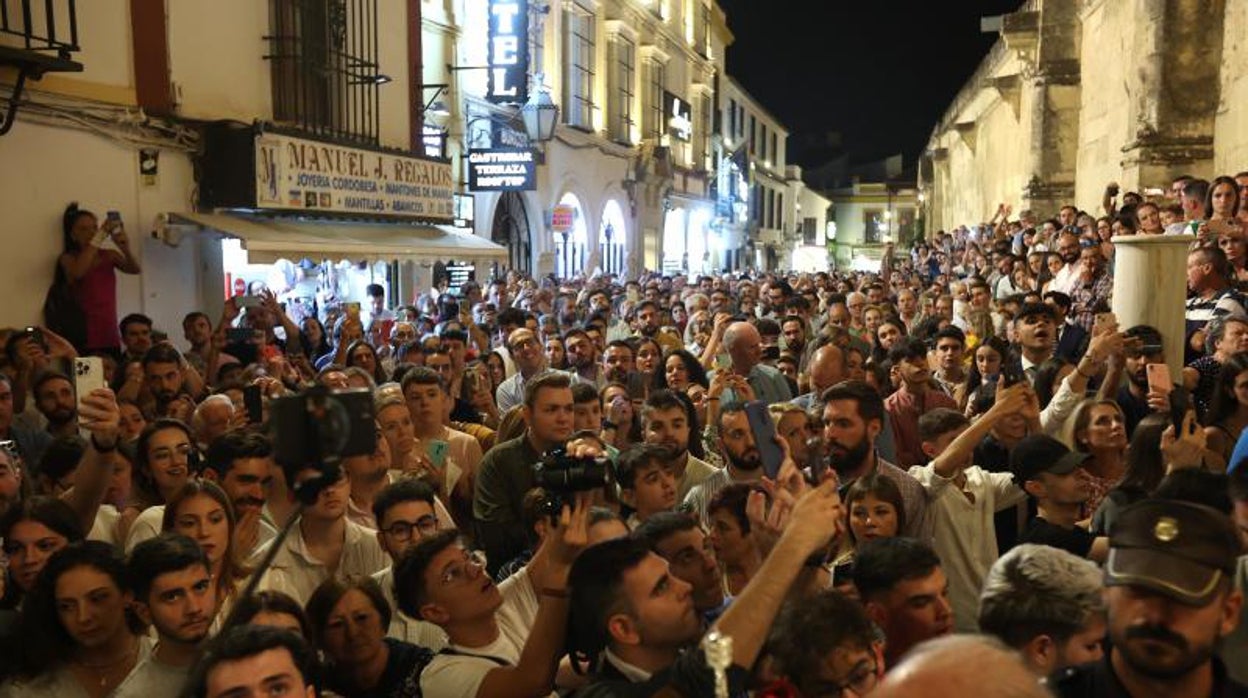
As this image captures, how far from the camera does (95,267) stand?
9.30 metres

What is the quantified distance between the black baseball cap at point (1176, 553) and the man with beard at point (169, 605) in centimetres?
261

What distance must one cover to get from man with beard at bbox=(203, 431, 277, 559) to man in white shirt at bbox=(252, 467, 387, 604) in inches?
7.6

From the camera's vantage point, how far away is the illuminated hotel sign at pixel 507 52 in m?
18.2

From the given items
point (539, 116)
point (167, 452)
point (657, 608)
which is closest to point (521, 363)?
point (167, 452)

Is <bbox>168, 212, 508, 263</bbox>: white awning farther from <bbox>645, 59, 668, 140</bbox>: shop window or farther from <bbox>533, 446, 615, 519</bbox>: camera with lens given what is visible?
<bbox>645, 59, 668, 140</bbox>: shop window

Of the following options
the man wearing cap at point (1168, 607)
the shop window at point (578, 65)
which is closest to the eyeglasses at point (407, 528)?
the man wearing cap at point (1168, 607)

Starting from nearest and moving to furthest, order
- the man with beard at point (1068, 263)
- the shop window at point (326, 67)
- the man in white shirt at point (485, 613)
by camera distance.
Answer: the man in white shirt at point (485, 613) → the man with beard at point (1068, 263) → the shop window at point (326, 67)

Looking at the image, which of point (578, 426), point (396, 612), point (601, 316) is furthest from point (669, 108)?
point (396, 612)

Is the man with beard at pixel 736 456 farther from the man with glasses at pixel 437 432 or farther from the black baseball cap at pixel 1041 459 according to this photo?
the man with glasses at pixel 437 432

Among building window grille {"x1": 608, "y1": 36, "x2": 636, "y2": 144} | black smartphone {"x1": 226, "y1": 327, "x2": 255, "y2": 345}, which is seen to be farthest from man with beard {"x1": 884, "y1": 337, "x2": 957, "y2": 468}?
building window grille {"x1": 608, "y1": 36, "x2": 636, "y2": 144}

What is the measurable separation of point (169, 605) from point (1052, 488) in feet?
10.9

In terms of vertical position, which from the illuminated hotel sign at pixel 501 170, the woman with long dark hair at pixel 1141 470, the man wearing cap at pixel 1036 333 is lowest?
the woman with long dark hair at pixel 1141 470

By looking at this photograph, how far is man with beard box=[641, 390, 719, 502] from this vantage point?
17.5ft

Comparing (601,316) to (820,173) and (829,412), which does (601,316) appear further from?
(820,173)
